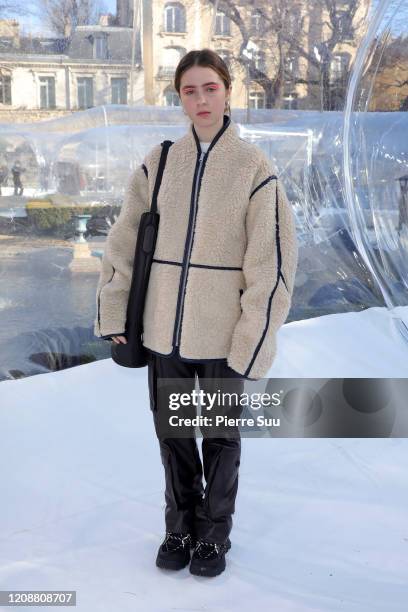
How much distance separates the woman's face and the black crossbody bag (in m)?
0.11

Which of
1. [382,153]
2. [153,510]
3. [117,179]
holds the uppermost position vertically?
[382,153]

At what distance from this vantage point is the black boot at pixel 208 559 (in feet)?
4.87

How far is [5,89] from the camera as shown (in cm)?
279

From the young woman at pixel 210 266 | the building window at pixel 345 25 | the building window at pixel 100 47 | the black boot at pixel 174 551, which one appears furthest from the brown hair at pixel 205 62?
the building window at pixel 345 25

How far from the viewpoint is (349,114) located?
3.01m

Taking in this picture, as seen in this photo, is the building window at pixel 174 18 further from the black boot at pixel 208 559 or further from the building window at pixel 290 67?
the black boot at pixel 208 559

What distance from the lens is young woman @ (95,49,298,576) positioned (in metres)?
1.40

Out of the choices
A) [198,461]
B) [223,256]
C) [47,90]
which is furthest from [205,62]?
[47,90]

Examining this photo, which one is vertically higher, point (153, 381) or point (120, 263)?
point (120, 263)

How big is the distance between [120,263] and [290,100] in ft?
6.18

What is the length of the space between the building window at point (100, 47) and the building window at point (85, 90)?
0.35 ft

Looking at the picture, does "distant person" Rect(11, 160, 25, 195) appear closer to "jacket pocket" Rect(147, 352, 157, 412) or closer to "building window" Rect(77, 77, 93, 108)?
"building window" Rect(77, 77, 93, 108)

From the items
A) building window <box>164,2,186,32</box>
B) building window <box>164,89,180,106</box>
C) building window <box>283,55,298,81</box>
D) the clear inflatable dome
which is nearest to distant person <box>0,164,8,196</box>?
the clear inflatable dome

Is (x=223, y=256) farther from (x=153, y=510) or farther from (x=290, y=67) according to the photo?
(x=290, y=67)
